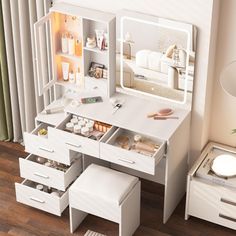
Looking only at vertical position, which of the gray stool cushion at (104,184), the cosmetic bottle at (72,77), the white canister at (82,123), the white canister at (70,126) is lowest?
the gray stool cushion at (104,184)

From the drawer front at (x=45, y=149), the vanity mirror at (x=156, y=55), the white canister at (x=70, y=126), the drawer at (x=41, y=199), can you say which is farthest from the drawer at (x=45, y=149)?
the vanity mirror at (x=156, y=55)

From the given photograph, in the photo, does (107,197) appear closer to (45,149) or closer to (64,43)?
(45,149)

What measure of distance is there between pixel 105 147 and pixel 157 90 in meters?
A: 0.56

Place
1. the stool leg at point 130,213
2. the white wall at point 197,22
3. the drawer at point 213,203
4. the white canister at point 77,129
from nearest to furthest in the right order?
the white wall at point 197,22, the stool leg at point 130,213, the drawer at point 213,203, the white canister at point 77,129

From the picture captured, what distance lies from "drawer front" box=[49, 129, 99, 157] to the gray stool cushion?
139 millimetres

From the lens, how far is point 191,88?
4148mm

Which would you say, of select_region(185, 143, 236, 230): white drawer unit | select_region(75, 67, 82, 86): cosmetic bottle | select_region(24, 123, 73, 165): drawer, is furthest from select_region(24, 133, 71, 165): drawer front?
select_region(185, 143, 236, 230): white drawer unit

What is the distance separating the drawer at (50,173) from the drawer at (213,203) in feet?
2.63

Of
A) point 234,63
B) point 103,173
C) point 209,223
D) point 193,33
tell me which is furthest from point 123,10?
point 209,223

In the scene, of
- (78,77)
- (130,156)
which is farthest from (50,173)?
(78,77)

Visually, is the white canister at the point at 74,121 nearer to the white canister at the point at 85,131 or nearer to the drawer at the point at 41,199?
the white canister at the point at 85,131

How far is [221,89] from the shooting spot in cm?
423

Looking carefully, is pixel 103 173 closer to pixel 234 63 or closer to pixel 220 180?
pixel 220 180

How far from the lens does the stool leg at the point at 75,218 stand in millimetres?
4212
